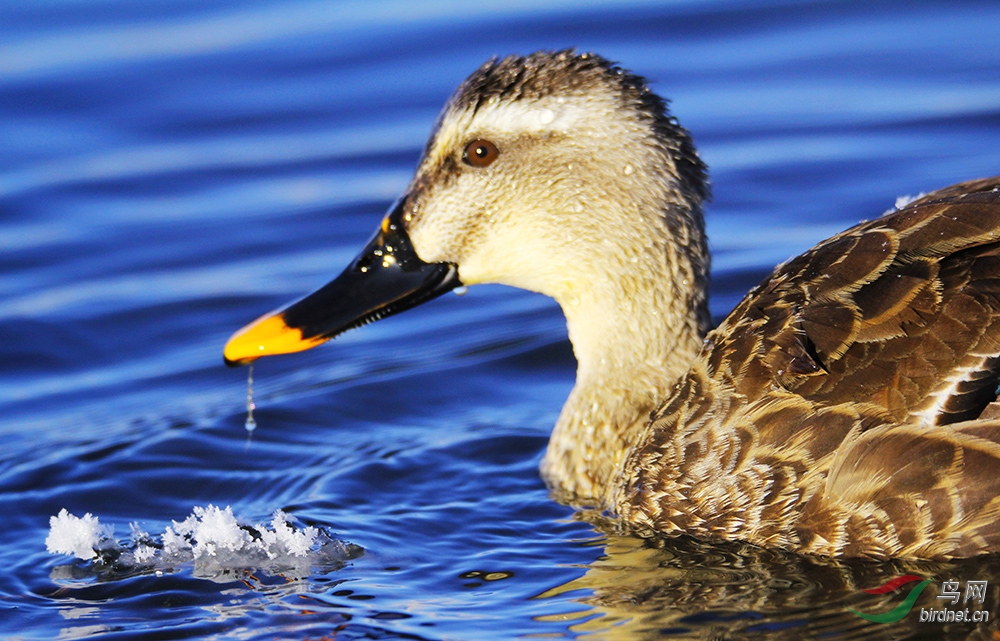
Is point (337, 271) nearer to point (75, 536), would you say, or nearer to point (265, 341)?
point (265, 341)

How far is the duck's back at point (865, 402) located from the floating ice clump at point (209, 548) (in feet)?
4.56

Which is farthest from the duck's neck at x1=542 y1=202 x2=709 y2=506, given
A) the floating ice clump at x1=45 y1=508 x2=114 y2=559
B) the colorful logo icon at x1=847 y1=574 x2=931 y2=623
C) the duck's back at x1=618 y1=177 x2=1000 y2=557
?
the floating ice clump at x1=45 y1=508 x2=114 y2=559

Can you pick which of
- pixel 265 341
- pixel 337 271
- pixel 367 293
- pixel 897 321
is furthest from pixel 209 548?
pixel 337 271

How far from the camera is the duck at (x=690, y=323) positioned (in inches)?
204

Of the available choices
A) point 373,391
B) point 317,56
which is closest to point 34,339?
point 373,391

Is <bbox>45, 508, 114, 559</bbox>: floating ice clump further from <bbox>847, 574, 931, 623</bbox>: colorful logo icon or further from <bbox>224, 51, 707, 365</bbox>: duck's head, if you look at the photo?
<bbox>847, 574, 931, 623</bbox>: colorful logo icon

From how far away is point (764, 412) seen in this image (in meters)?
5.45

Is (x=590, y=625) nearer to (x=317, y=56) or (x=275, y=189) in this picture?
(x=275, y=189)

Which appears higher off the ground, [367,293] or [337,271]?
[337,271]

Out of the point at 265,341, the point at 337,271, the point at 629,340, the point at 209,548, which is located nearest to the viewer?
the point at 209,548

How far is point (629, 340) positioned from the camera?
643 cm

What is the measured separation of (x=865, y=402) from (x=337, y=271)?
4517 millimetres

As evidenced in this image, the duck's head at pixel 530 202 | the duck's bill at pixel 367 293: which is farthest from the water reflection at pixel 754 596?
the duck's bill at pixel 367 293

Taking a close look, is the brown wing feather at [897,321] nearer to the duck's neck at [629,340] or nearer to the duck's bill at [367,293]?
the duck's neck at [629,340]
